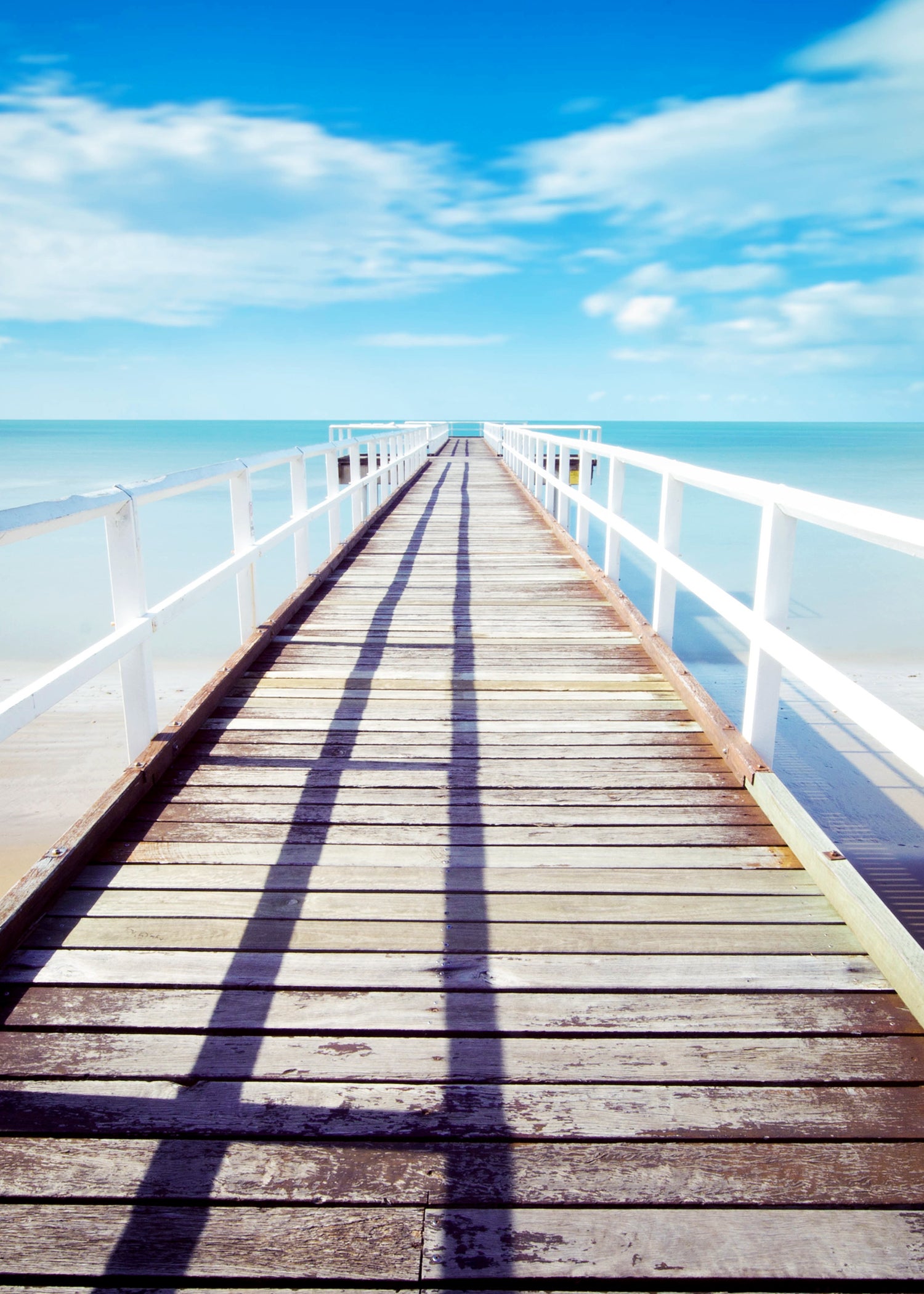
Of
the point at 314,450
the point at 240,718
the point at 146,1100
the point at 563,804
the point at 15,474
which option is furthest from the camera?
the point at 15,474

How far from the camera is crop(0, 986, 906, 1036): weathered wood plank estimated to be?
1.68 metres

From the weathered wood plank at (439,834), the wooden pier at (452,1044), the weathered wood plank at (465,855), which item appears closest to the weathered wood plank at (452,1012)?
the wooden pier at (452,1044)

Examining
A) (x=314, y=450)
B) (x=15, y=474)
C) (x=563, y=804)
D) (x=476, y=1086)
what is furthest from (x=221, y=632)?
(x=15, y=474)

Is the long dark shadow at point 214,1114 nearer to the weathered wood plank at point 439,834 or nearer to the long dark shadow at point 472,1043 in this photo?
the weathered wood plank at point 439,834

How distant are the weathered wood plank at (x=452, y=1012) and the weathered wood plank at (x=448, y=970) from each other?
25 mm

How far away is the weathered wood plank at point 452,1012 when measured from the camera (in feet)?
5.51

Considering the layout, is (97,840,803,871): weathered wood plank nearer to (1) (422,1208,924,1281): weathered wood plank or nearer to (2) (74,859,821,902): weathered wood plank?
(2) (74,859,821,902): weathered wood plank

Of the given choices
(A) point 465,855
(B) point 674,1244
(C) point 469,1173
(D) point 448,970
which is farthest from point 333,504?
(B) point 674,1244

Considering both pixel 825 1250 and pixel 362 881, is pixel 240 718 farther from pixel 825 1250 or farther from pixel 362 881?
pixel 825 1250

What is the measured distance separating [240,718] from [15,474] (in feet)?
210

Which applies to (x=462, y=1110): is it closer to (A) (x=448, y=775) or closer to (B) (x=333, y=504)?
(A) (x=448, y=775)

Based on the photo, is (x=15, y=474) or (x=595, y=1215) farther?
(x=15, y=474)

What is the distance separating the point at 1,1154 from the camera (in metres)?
1.39

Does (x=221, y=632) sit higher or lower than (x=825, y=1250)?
lower
